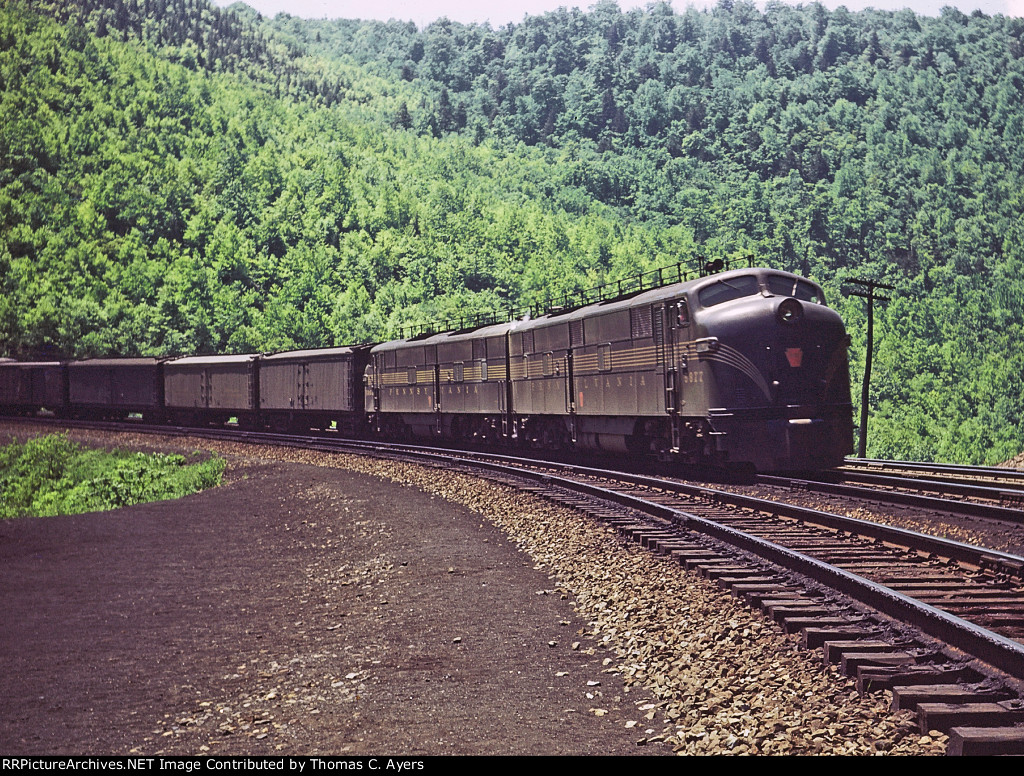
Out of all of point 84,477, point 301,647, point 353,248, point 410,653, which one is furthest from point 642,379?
point 353,248

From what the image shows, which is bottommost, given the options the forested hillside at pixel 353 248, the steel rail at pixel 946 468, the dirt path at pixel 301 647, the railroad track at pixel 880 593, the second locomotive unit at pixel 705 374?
the dirt path at pixel 301 647

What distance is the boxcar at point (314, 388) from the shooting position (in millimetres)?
43000

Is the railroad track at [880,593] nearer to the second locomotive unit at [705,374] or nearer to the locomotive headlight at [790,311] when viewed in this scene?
the second locomotive unit at [705,374]

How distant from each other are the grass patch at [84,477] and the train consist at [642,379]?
25.8ft

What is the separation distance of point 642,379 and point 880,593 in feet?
45.0

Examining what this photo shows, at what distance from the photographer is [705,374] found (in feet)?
65.8

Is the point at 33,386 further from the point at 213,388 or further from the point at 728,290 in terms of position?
the point at 728,290

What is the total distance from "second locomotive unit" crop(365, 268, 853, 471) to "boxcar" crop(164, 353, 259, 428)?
24568mm

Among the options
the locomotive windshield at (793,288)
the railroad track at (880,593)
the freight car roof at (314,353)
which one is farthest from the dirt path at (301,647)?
the freight car roof at (314,353)

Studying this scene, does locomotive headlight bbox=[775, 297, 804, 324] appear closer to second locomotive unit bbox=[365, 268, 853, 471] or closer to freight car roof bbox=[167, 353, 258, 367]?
second locomotive unit bbox=[365, 268, 853, 471]

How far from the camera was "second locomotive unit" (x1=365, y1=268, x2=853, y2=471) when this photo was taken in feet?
65.2

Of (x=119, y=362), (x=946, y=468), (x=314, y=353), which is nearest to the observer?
(x=946, y=468)

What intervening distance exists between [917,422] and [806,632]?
380ft

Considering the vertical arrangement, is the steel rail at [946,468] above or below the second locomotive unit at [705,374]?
below
